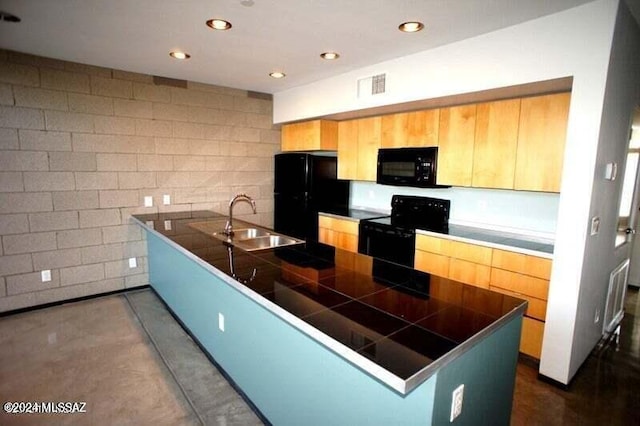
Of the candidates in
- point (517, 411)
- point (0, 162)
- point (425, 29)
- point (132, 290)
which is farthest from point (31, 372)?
point (425, 29)

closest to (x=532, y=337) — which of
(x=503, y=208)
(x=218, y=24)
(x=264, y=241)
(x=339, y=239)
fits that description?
(x=503, y=208)

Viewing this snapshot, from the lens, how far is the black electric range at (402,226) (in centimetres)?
338

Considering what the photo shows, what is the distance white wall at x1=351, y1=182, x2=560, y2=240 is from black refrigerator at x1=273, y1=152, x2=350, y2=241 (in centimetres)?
98

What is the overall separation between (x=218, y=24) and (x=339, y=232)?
2.57 m

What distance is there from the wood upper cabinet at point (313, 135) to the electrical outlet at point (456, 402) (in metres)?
3.35

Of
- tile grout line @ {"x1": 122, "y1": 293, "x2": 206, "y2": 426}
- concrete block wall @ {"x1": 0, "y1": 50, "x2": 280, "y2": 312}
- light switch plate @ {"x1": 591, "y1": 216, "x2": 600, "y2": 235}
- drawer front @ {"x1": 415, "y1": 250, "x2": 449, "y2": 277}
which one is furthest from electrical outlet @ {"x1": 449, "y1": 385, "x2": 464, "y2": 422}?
concrete block wall @ {"x1": 0, "y1": 50, "x2": 280, "y2": 312}

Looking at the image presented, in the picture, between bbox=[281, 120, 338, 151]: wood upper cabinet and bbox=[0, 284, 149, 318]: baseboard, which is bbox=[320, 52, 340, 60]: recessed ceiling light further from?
bbox=[0, 284, 149, 318]: baseboard

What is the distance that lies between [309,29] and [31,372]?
3.20 m

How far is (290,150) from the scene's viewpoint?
184 inches

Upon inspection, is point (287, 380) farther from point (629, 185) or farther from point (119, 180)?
point (629, 185)

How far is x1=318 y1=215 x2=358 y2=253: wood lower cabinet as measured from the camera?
3957 millimetres

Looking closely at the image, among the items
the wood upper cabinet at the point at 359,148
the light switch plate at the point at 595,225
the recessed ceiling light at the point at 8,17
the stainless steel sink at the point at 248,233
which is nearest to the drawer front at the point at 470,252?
the light switch plate at the point at 595,225

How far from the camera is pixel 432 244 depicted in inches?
124

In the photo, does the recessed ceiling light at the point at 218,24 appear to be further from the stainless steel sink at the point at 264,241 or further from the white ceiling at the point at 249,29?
the stainless steel sink at the point at 264,241
